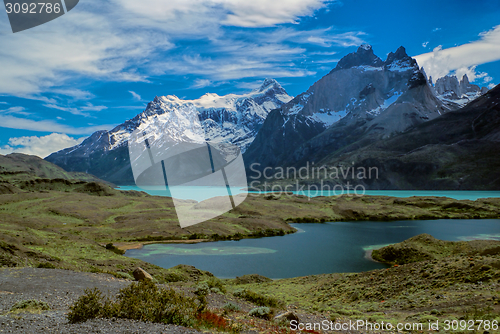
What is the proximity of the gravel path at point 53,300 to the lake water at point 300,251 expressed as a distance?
2032cm

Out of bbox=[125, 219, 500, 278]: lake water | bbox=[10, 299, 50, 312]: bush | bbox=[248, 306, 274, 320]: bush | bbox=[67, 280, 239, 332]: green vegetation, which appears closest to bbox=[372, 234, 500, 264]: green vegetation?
bbox=[125, 219, 500, 278]: lake water

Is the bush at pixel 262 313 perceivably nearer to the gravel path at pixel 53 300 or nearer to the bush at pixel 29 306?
the gravel path at pixel 53 300

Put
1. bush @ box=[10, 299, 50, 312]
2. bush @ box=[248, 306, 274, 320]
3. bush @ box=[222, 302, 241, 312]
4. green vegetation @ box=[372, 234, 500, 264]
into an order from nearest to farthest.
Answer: bush @ box=[10, 299, 50, 312] → bush @ box=[248, 306, 274, 320] → bush @ box=[222, 302, 241, 312] → green vegetation @ box=[372, 234, 500, 264]

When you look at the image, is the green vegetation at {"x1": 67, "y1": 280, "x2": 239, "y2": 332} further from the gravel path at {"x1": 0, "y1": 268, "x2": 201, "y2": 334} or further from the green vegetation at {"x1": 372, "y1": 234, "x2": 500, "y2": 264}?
the green vegetation at {"x1": 372, "y1": 234, "x2": 500, "y2": 264}

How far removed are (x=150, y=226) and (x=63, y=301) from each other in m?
51.5

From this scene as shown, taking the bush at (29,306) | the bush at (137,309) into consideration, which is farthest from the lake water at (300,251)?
the bush at (29,306)

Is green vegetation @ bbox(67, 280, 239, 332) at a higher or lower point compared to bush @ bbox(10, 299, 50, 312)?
lower

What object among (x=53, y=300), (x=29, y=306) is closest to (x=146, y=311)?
(x=29, y=306)

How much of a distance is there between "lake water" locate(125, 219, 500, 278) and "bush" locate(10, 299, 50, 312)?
25099 millimetres

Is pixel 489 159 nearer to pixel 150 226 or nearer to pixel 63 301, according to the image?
pixel 150 226

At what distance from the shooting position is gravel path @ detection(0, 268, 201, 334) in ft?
27.5

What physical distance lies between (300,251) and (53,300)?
39.6 meters

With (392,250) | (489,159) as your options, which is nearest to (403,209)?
(392,250)

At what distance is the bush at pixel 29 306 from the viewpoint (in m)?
9.72
